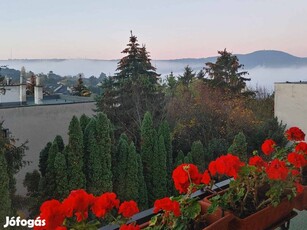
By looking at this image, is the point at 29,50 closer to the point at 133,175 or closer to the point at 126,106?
the point at 126,106

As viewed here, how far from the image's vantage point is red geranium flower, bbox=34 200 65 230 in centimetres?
82

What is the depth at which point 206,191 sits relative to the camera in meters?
1.36

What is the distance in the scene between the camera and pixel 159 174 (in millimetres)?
8508

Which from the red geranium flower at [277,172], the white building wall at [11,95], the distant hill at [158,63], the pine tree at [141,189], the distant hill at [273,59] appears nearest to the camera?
the red geranium flower at [277,172]

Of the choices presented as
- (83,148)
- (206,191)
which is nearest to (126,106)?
(83,148)

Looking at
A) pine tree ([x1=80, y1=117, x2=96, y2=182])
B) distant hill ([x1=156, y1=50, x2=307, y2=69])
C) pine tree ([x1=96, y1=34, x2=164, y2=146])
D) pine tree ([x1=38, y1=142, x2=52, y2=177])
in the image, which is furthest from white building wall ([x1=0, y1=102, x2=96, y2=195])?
distant hill ([x1=156, y1=50, x2=307, y2=69])

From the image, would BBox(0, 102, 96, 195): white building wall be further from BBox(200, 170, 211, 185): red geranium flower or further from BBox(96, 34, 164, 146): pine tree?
BBox(200, 170, 211, 185): red geranium flower

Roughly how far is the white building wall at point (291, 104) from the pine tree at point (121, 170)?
5842 mm

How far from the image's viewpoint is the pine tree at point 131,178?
25.1ft

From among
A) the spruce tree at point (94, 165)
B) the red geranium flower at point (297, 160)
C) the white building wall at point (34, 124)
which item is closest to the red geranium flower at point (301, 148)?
the red geranium flower at point (297, 160)

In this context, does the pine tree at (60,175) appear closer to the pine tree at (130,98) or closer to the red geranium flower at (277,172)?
the pine tree at (130,98)

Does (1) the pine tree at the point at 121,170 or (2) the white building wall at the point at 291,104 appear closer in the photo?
(1) the pine tree at the point at 121,170

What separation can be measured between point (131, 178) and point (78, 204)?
Answer: 22.7 feet

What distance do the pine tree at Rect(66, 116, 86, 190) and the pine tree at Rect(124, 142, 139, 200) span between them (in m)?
1.16
